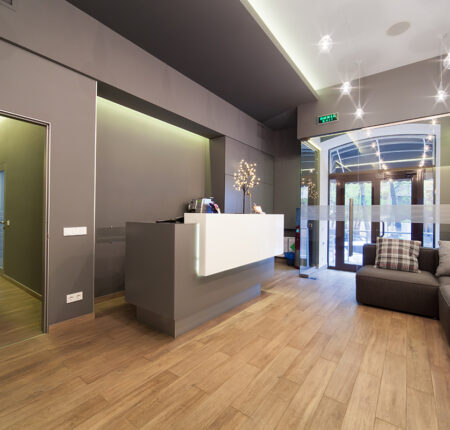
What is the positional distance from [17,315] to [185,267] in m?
2.17

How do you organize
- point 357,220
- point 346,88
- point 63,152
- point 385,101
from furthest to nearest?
point 346,88 → point 357,220 → point 385,101 → point 63,152

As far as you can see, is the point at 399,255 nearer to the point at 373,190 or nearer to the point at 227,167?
the point at 373,190

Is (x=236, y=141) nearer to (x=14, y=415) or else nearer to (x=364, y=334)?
(x=364, y=334)

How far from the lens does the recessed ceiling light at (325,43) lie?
3511 millimetres

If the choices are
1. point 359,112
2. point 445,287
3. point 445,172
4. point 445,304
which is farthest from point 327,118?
point 445,304

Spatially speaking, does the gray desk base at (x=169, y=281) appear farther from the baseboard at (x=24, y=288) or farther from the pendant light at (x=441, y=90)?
the pendant light at (x=441, y=90)

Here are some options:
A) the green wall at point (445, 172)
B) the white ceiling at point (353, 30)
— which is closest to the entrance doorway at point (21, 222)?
the white ceiling at point (353, 30)

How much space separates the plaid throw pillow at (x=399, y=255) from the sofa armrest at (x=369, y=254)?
0.18 m

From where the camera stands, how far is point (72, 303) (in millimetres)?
2623

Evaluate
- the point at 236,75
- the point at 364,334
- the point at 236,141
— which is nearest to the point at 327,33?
the point at 236,75

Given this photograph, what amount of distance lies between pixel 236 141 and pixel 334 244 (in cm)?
283

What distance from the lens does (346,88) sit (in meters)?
→ 4.51

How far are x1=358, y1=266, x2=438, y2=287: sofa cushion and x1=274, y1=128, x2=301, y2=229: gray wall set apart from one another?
116 inches

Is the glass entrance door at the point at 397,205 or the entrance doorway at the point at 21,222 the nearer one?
the entrance doorway at the point at 21,222
